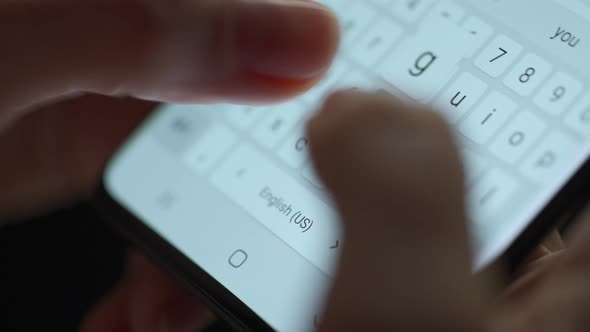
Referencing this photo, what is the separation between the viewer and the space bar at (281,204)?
332 mm

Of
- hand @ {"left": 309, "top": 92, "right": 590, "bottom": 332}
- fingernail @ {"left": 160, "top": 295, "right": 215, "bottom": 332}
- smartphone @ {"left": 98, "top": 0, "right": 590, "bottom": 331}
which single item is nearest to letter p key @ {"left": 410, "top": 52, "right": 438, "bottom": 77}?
smartphone @ {"left": 98, "top": 0, "right": 590, "bottom": 331}

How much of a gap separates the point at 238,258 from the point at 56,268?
250 millimetres

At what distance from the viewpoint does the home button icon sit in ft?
1.15

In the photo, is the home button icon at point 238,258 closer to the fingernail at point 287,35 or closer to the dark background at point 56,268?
the fingernail at point 287,35

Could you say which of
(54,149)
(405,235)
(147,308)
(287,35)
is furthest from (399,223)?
(54,149)

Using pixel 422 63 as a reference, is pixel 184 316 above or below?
below

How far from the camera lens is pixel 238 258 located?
353 mm

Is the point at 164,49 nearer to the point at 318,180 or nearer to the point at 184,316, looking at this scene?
the point at 318,180

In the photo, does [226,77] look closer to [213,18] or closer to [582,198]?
[213,18]

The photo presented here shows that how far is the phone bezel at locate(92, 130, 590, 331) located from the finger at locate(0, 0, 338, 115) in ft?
0.36

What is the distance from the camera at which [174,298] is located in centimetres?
45

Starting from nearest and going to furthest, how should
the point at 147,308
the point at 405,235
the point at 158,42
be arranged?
the point at 405,235 → the point at 158,42 → the point at 147,308

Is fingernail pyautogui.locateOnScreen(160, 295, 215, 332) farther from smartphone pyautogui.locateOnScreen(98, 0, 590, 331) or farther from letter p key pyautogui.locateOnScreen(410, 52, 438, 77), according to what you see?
letter p key pyautogui.locateOnScreen(410, 52, 438, 77)

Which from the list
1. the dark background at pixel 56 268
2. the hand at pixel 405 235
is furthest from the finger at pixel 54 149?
the hand at pixel 405 235
